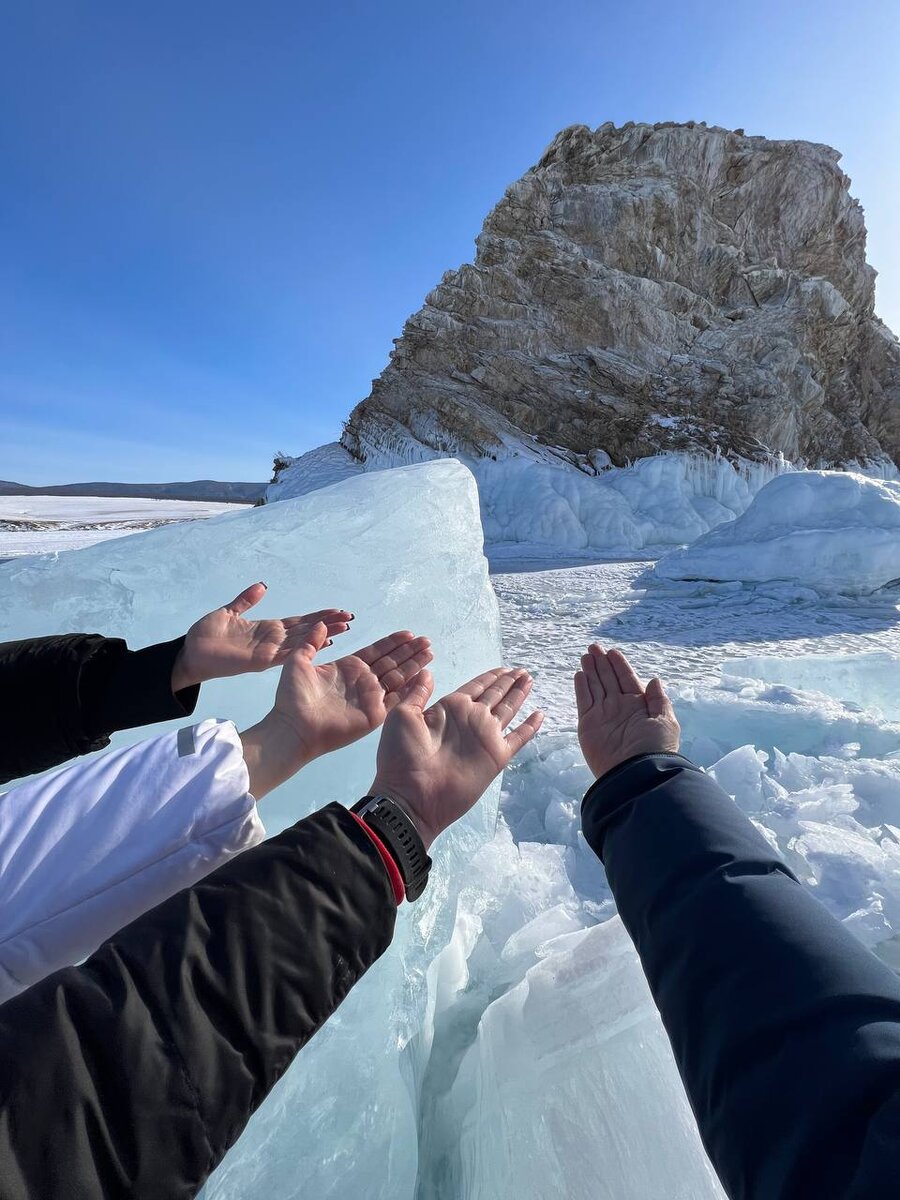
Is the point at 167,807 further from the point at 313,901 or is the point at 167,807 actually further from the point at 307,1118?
the point at 307,1118

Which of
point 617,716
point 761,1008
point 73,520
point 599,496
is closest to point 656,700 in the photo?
point 617,716

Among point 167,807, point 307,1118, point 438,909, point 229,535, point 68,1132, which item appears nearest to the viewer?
point 68,1132

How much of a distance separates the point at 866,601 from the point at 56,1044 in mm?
6748

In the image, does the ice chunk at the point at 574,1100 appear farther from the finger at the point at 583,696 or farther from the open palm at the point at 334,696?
the open palm at the point at 334,696

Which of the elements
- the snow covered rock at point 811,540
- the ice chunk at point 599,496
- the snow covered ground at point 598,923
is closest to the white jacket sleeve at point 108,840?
the snow covered ground at point 598,923

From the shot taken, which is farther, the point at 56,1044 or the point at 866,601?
the point at 866,601

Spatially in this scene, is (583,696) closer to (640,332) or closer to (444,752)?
(444,752)

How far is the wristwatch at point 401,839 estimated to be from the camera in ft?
2.49

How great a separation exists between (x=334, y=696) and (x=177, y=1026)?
812mm

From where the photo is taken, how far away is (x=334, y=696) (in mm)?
1309

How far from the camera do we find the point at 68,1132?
46cm

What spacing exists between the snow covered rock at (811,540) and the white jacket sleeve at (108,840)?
6257mm

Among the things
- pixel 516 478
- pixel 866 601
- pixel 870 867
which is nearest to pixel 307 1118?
pixel 870 867

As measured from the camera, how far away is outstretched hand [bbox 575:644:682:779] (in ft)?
3.83
